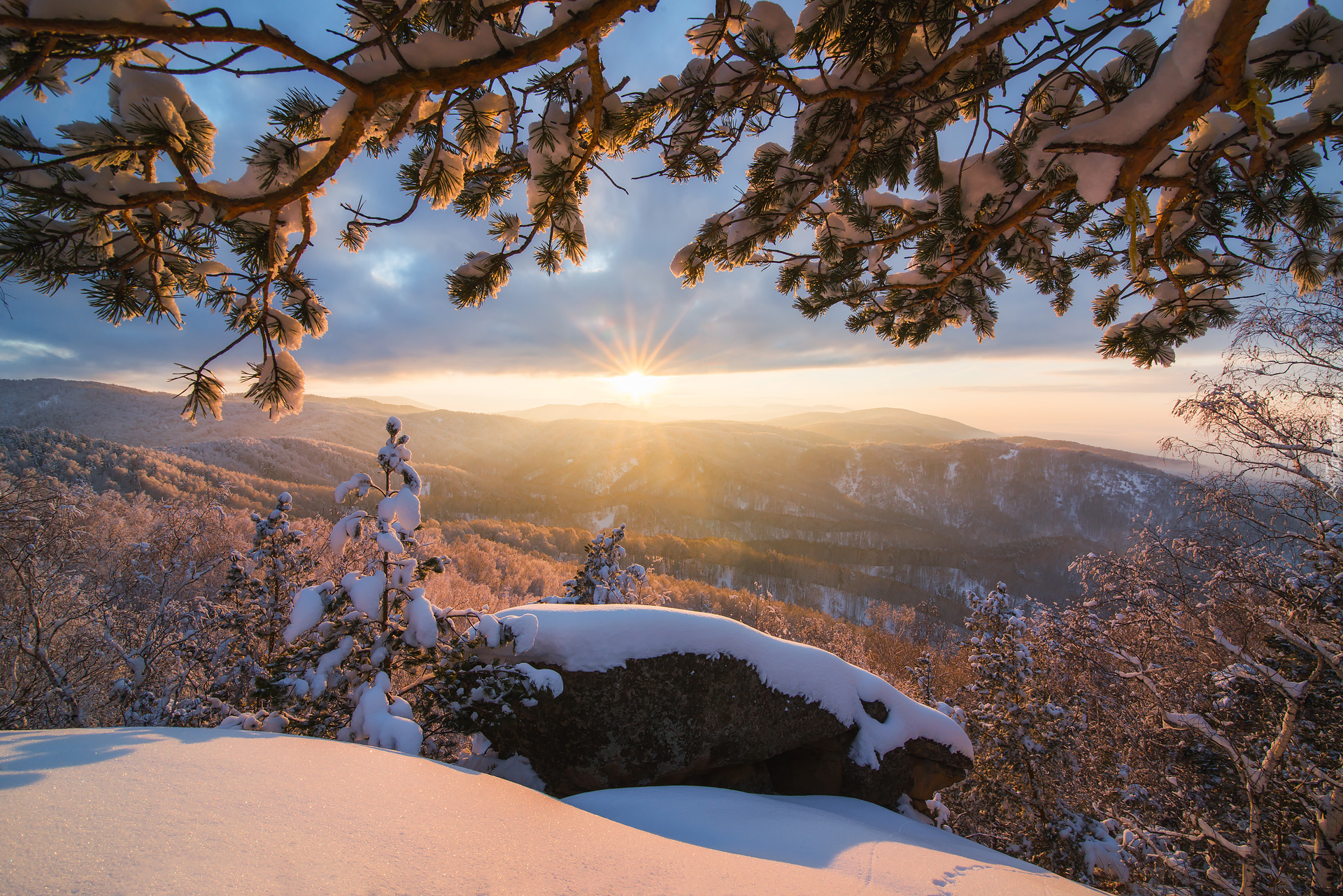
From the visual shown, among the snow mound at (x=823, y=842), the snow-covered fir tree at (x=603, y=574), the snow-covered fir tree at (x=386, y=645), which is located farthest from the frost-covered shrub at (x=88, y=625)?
the snow mound at (x=823, y=842)

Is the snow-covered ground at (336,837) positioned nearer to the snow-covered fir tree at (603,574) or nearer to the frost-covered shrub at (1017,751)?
the snow-covered fir tree at (603,574)

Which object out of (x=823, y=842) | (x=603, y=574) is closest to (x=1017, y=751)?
(x=603, y=574)

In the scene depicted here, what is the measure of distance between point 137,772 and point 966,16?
462 cm

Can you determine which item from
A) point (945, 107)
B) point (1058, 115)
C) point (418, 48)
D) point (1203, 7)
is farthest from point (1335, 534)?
point (418, 48)

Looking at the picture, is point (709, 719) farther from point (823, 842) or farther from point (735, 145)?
point (735, 145)

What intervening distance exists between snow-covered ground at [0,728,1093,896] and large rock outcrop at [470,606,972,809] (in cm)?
202

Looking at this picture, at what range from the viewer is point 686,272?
3.34 m

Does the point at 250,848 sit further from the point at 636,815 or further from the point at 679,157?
the point at 679,157

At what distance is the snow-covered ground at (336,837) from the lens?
3.91 ft

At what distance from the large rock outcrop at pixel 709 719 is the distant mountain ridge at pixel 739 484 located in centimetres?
6770

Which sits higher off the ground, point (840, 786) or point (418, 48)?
point (418, 48)

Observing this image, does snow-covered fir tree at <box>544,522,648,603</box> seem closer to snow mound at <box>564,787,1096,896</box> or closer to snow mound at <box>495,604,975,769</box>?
snow mound at <box>495,604,975,769</box>

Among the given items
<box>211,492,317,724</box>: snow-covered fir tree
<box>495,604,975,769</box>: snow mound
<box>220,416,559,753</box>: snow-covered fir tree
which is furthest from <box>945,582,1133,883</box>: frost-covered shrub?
<box>211,492,317,724</box>: snow-covered fir tree

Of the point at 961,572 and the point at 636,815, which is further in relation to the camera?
the point at 961,572
